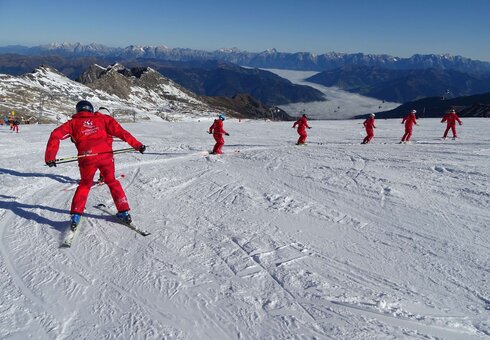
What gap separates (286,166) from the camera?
1164 centimetres

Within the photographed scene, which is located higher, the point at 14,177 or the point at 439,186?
the point at 439,186

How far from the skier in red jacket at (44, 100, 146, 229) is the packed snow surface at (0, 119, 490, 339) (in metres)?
0.50

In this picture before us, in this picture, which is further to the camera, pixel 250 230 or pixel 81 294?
pixel 250 230

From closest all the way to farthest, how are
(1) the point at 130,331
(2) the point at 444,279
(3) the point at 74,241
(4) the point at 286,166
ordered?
1. (1) the point at 130,331
2. (2) the point at 444,279
3. (3) the point at 74,241
4. (4) the point at 286,166

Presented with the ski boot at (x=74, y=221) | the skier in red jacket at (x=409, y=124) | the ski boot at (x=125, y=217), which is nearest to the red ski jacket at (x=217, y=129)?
the ski boot at (x=125, y=217)

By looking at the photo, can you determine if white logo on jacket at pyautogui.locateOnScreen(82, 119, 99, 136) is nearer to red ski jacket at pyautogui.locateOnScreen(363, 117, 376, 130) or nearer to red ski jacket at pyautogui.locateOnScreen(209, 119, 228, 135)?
red ski jacket at pyautogui.locateOnScreen(209, 119, 228, 135)

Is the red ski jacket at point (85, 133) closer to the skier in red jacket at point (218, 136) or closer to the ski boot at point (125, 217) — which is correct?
the ski boot at point (125, 217)

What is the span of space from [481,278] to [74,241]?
5927 millimetres

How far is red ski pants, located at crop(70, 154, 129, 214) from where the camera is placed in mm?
6059

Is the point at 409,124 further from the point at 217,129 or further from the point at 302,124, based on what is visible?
the point at 217,129

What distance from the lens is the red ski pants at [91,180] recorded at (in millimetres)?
6059

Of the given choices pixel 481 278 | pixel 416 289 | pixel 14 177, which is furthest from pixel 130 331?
pixel 14 177

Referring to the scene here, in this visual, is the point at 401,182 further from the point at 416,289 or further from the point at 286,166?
→ the point at 416,289

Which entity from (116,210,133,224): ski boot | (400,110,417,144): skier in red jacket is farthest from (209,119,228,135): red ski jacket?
(400,110,417,144): skier in red jacket
